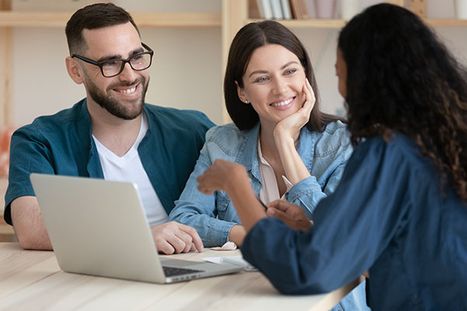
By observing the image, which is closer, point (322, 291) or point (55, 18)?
point (322, 291)

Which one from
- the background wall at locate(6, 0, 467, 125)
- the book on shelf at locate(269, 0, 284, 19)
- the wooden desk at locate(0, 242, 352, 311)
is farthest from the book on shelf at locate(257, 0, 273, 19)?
the wooden desk at locate(0, 242, 352, 311)

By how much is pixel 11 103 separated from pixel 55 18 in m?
0.53

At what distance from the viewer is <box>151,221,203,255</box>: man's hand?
7.89ft

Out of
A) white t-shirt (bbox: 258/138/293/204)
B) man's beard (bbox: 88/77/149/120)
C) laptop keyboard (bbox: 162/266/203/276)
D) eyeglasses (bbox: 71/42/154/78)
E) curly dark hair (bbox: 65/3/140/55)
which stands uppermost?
curly dark hair (bbox: 65/3/140/55)

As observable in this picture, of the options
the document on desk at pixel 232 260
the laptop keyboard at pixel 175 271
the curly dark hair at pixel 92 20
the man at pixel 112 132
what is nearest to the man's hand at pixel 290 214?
the document on desk at pixel 232 260

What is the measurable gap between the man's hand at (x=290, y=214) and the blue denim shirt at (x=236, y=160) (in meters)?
0.29

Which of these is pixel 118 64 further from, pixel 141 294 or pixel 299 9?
pixel 299 9

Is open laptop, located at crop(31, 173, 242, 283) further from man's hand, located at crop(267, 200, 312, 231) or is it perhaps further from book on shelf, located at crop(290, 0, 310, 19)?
book on shelf, located at crop(290, 0, 310, 19)

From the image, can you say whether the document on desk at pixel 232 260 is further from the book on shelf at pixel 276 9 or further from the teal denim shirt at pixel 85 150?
the book on shelf at pixel 276 9

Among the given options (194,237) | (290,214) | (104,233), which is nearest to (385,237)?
(290,214)

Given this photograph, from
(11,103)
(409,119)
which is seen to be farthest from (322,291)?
(11,103)

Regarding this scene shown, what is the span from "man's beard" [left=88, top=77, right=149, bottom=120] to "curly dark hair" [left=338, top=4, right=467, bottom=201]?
3.75 feet

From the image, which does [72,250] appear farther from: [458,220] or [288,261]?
[458,220]

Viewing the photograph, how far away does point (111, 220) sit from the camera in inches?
80.4
